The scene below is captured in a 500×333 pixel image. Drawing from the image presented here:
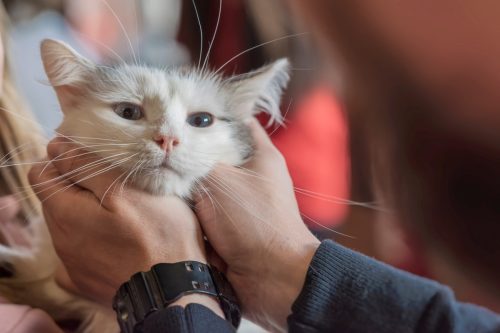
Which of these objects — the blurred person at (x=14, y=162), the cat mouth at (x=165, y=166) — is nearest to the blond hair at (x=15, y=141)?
the blurred person at (x=14, y=162)

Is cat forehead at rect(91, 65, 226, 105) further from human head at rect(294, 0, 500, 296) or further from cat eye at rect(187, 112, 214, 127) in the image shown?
human head at rect(294, 0, 500, 296)

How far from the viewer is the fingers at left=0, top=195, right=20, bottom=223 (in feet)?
2.64

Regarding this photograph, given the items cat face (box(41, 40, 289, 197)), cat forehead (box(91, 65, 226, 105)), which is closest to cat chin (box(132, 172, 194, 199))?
cat face (box(41, 40, 289, 197))

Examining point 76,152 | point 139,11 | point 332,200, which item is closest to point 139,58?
point 139,11

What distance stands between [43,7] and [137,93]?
0.68 ft

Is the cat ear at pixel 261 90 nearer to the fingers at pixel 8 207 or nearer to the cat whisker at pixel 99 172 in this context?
the cat whisker at pixel 99 172

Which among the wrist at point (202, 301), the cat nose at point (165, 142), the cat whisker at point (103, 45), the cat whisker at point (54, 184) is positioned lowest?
the wrist at point (202, 301)

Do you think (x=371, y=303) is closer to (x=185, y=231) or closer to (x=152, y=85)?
(x=185, y=231)

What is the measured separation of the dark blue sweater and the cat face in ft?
0.62

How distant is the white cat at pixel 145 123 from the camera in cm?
69

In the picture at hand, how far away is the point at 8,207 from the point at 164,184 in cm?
27

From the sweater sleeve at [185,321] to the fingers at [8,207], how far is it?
0.32m

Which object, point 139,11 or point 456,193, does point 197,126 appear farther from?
point 456,193

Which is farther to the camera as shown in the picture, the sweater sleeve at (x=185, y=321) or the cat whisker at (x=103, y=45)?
the cat whisker at (x=103, y=45)
